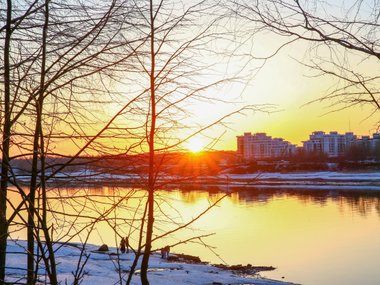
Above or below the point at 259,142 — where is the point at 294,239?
below

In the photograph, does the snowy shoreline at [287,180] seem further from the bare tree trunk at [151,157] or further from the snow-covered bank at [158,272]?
the snow-covered bank at [158,272]

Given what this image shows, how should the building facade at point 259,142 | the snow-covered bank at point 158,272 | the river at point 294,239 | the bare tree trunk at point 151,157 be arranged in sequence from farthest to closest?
the river at point 294,239, the snow-covered bank at point 158,272, the building facade at point 259,142, the bare tree trunk at point 151,157

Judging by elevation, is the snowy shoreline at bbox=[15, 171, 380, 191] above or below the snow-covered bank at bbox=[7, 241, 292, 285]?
above

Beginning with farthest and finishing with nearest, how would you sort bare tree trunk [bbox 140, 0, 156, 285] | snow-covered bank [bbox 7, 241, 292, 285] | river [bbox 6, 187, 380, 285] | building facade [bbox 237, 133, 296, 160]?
river [bbox 6, 187, 380, 285] → snow-covered bank [bbox 7, 241, 292, 285] → building facade [bbox 237, 133, 296, 160] → bare tree trunk [bbox 140, 0, 156, 285]

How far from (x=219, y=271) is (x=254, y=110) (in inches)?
645

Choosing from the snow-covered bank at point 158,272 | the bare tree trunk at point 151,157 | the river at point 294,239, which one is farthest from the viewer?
the river at point 294,239

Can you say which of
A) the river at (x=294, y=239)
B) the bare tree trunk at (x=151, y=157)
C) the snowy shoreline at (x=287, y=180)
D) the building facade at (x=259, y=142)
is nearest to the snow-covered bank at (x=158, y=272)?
the river at (x=294, y=239)

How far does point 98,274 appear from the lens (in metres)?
14.3

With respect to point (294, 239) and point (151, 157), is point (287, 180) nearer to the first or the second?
point (294, 239)

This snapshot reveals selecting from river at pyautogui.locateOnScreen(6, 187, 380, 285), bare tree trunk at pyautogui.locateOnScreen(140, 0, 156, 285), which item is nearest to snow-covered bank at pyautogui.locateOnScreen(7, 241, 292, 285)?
river at pyautogui.locateOnScreen(6, 187, 380, 285)

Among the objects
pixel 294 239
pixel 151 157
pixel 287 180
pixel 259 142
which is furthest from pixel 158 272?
pixel 287 180

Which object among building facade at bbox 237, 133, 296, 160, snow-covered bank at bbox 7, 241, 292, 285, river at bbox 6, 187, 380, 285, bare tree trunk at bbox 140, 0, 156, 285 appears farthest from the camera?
river at bbox 6, 187, 380, 285

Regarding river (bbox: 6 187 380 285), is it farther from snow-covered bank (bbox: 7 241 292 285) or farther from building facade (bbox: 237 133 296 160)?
building facade (bbox: 237 133 296 160)

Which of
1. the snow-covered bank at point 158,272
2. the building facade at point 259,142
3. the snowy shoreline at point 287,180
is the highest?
the building facade at point 259,142
